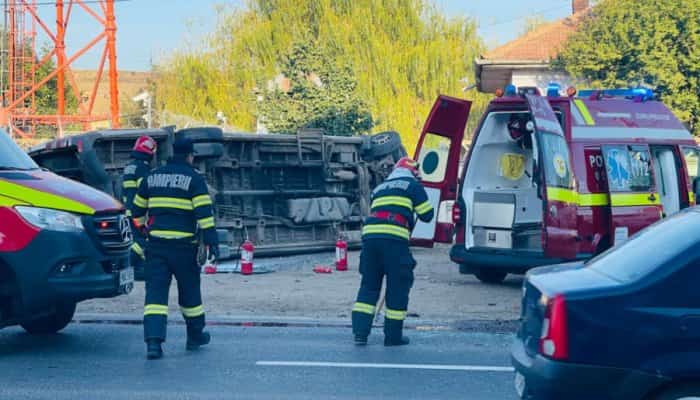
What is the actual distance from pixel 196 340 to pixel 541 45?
27.6 metres

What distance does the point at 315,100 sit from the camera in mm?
29703

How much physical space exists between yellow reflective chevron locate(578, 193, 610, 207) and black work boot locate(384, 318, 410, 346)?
3.39m

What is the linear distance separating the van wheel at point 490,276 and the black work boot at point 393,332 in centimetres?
422

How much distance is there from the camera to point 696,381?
5.18 metres

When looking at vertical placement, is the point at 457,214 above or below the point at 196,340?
above

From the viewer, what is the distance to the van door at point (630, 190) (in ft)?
38.4

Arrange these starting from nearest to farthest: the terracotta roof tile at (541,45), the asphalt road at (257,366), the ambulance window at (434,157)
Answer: the asphalt road at (257,366) < the ambulance window at (434,157) < the terracotta roof tile at (541,45)

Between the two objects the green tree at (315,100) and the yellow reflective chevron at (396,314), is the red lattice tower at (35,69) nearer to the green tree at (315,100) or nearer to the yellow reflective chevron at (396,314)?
the green tree at (315,100)

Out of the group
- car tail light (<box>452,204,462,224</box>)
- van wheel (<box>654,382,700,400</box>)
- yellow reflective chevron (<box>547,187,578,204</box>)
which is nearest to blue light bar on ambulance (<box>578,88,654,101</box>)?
yellow reflective chevron (<box>547,187,578,204</box>)

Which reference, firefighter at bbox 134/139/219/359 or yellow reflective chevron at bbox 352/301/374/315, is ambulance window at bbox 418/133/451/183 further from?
firefighter at bbox 134/139/219/359

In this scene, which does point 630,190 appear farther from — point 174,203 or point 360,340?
point 174,203

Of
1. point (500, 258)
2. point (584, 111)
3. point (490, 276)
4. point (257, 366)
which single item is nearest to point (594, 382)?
point (257, 366)

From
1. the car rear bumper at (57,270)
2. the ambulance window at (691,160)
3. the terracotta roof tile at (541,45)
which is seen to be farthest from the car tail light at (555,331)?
the terracotta roof tile at (541,45)

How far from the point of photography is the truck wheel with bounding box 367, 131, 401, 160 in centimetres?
1827
